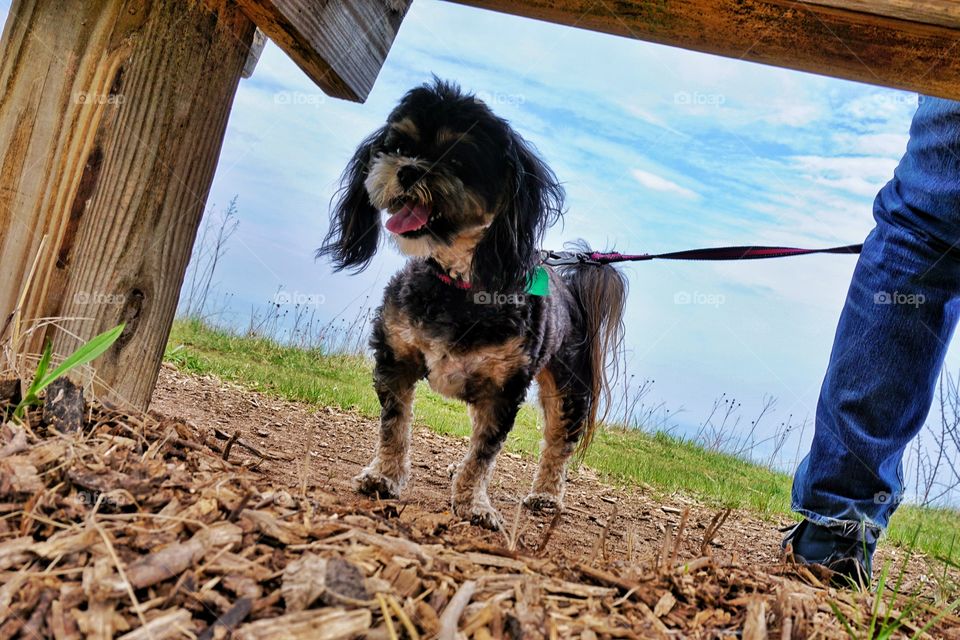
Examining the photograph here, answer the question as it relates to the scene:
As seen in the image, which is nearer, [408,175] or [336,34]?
[336,34]

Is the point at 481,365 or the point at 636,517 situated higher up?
the point at 481,365

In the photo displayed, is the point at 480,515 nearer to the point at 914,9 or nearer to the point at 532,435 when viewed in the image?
the point at 914,9

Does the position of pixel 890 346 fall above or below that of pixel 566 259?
below

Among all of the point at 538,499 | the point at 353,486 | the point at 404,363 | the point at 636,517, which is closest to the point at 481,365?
the point at 404,363

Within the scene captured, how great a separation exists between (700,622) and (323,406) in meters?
4.83

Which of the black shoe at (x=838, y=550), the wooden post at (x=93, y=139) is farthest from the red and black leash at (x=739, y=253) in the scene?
the wooden post at (x=93, y=139)

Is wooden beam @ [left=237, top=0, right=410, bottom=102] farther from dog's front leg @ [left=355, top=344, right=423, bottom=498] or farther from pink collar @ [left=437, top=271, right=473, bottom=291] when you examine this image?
dog's front leg @ [left=355, top=344, right=423, bottom=498]

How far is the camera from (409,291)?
3.81 metres

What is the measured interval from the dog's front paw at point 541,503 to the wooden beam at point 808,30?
302 cm

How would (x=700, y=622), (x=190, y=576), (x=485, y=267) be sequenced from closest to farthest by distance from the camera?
(x=190, y=576), (x=700, y=622), (x=485, y=267)

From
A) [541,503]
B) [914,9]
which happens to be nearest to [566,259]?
[541,503]

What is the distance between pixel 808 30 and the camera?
203 centimetres

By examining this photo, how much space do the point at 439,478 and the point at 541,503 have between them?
70 cm

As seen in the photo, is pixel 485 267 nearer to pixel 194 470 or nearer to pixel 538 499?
pixel 538 499
